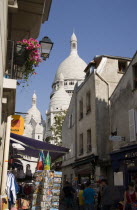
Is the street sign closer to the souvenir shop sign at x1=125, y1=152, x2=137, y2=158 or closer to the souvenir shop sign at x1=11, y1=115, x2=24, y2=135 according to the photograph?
the souvenir shop sign at x1=125, y1=152, x2=137, y2=158

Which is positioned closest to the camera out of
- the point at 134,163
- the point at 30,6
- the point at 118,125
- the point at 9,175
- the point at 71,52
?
the point at 30,6

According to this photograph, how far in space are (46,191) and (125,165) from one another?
6480 mm

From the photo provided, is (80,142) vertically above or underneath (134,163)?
above

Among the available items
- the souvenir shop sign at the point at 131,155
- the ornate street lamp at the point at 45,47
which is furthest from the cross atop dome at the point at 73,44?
the ornate street lamp at the point at 45,47

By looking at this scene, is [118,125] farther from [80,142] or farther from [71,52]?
[71,52]

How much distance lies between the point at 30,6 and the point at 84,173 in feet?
46.2

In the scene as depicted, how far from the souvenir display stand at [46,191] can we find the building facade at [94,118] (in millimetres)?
7921

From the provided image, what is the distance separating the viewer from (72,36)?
380ft

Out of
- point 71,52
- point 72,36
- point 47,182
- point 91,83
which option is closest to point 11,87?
point 47,182

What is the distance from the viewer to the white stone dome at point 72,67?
97.9 metres

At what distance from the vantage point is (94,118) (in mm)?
18000

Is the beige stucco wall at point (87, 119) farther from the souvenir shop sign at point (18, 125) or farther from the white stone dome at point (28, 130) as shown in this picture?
the white stone dome at point (28, 130)

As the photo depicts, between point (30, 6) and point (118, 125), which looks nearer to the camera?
point (30, 6)

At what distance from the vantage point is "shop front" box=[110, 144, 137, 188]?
12742 mm
